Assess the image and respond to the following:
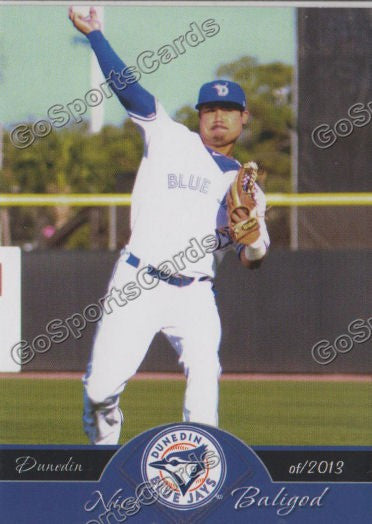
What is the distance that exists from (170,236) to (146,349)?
0.42 m

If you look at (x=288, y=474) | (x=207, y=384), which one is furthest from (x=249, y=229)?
(x=288, y=474)

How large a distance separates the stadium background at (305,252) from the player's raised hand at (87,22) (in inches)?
20.4

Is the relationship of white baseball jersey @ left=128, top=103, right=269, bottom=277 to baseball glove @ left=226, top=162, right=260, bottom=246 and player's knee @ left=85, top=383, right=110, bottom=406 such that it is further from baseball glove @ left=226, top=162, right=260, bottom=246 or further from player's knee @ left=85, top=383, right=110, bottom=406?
player's knee @ left=85, top=383, right=110, bottom=406

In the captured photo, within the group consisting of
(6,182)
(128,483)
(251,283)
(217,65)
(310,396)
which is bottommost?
(128,483)

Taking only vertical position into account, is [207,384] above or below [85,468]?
above

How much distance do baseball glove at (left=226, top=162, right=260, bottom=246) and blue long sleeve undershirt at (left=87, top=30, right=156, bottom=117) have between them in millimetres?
404

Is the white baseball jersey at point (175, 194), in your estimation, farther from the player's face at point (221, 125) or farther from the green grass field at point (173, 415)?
the green grass field at point (173, 415)

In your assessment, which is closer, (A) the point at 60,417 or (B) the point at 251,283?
(A) the point at 60,417

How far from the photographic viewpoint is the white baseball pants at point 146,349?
4.29 metres

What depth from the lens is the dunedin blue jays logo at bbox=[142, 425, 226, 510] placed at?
14.0 feet

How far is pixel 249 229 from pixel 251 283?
0.67 meters

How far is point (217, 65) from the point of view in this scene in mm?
4262

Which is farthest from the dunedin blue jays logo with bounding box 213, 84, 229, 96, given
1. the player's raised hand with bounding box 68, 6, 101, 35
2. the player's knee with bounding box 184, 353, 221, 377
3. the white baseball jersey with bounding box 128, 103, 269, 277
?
the player's knee with bounding box 184, 353, 221, 377

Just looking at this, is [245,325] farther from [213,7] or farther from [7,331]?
[213,7]
